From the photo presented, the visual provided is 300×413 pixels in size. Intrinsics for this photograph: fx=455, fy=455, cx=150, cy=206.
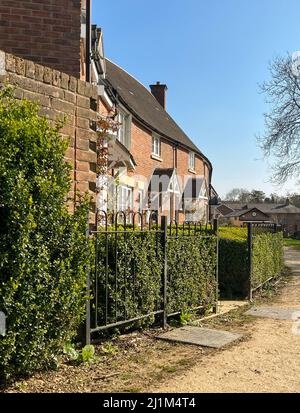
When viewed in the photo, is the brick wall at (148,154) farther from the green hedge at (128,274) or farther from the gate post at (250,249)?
the green hedge at (128,274)

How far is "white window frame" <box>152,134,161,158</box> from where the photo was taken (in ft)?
81.1

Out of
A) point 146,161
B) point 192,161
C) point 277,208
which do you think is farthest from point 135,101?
point 277,208

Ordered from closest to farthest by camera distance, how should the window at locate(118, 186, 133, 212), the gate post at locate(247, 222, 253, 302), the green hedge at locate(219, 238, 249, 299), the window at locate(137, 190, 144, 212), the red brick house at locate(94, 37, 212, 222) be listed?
the gate post at locate(247, 222, 253, 302)
the green hedge at locate(219, 238, 249, 299)
the red brick house at locate(94, 37, 212, 222)
the window at locate(118, 186, 133, 212)
the window at locate(137, 190, 144, 212)

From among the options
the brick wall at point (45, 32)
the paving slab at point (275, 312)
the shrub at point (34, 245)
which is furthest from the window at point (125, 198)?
the shrub at point (34, 245)

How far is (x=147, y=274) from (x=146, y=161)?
17.2 meters

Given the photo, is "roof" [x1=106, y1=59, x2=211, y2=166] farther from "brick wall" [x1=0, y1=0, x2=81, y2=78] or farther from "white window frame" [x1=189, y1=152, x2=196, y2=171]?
"brick wall" [x1=0, y1=0, x2=81, y2=78]

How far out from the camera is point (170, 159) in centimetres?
2731

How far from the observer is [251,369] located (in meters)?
4.98

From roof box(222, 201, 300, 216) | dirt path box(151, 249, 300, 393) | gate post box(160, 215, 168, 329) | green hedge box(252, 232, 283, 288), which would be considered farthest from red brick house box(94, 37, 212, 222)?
roof box(222, 201, 300, 216)

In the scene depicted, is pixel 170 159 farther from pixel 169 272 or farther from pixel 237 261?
pixel 169 272

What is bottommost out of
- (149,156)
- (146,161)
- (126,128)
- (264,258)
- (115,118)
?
(264,258)

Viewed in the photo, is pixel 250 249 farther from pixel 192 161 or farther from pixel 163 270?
pixel 192 161

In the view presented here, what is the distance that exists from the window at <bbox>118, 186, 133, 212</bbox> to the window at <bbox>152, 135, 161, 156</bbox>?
562 centimetres
